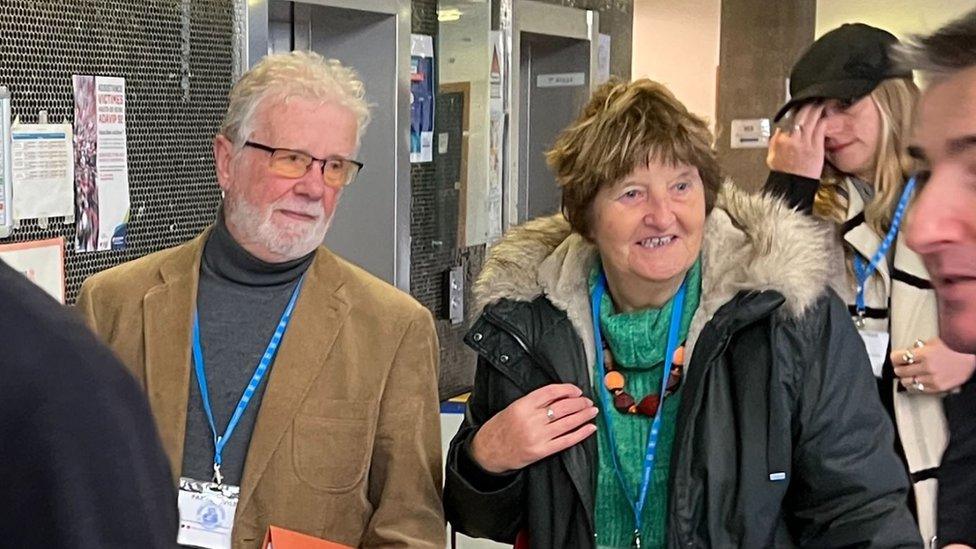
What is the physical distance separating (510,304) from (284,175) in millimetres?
492

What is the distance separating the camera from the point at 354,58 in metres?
3.73

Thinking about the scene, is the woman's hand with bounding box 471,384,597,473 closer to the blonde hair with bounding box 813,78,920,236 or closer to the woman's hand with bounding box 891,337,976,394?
the woman's hand with bounding box 891,337,976,394

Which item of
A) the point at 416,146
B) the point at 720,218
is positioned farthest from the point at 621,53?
the point at 720,218

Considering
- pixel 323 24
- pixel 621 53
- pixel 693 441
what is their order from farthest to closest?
pixel 621 53 → pixel 323 24 → pixel 693 441

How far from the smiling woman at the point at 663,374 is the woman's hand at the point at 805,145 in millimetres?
668

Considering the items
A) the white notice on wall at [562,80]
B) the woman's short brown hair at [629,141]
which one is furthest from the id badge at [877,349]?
the white notice on wall at [562,80]

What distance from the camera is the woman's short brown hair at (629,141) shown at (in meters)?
2.24

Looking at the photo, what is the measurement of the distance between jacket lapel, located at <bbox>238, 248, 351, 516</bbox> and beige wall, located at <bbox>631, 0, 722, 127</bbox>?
7841 millimetres

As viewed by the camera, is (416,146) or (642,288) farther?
(416,146)

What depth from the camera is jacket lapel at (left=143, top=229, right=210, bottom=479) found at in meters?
2.22

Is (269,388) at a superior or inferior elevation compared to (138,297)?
inferior

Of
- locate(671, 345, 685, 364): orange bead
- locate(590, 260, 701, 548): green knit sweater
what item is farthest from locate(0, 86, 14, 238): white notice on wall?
locate(671, 345, 685, 364): orange bead

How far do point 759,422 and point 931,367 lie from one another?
2.39 feet

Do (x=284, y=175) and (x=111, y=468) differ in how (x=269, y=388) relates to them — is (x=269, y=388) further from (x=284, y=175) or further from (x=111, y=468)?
(x=111, y=468)
